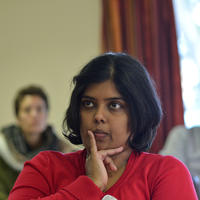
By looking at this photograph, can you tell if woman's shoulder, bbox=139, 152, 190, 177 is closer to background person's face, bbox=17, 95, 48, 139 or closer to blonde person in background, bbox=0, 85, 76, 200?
blonde person in background, bbox=0, 85, 76, 200

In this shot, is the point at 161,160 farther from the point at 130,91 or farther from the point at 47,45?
the point at 47,45

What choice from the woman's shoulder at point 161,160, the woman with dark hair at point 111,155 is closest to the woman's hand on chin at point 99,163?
the woman with dark hair at point 111,155

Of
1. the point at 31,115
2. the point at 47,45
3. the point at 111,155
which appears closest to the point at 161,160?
the point at 111,155

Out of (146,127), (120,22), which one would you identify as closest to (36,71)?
(120,22)

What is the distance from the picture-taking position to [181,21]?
281 cm

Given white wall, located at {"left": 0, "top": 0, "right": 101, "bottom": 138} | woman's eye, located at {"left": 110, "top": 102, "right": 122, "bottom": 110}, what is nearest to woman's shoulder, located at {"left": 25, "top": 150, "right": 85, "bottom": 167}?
woman's eye, located at {"left": 110, "top": 102, "right": 122, "bottom": 110}

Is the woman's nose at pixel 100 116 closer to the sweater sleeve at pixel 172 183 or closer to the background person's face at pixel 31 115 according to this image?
the sweater sleeve at pixel 172 183

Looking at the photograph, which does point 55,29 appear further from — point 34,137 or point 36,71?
point 34,137

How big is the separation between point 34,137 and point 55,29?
112 cm

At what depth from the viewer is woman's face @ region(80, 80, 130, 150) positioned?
3.28ft

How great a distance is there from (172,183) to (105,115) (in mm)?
270

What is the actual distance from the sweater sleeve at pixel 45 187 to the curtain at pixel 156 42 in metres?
1.80

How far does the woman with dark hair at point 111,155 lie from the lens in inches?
38.2

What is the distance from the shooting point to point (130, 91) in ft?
3.32
